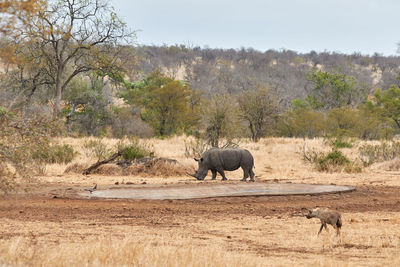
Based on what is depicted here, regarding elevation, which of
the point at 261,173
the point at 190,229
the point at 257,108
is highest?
the point at 257,108

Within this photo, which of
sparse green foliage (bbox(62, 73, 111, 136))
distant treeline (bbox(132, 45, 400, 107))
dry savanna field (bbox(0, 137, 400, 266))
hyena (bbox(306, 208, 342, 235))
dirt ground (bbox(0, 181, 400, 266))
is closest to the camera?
dry savanna field (bbox(0, 137, 400, 266))

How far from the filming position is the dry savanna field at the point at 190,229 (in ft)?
22.0

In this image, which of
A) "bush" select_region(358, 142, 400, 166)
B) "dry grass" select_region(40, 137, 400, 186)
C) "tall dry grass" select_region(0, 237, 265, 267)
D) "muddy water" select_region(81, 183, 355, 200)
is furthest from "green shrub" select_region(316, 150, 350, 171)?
"tall dry grass" select_region(0, 237, 265, 267)

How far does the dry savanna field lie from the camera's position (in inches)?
265

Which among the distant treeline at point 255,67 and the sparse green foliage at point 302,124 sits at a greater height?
the distant treeline at point 255,67

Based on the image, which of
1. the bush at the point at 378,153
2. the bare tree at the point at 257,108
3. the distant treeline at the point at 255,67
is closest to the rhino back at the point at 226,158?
the bush at the point at 378,153

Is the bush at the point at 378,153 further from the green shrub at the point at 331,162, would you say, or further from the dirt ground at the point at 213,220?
the dirt ground at the point at 213,220

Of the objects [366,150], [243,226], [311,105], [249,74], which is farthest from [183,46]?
[243,226]

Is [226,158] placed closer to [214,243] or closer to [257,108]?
[214,243]

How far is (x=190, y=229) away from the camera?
9.73 metres

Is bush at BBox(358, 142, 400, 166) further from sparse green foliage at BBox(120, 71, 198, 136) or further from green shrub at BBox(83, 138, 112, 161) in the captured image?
sparse green foliage at BBox(120, 71, 198, 136)

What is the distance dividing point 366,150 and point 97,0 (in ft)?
61.2

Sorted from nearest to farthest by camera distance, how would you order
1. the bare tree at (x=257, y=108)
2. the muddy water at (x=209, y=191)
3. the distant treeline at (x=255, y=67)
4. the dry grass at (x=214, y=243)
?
the dry grass at (x=214, y=243) < the muddy water at (x=209, y=191) < the bare tree at (x=257, y=108) < the distant treeline at (x=255, y=67)

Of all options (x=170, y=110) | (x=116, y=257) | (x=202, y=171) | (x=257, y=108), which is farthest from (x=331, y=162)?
(x=170, y=110)
